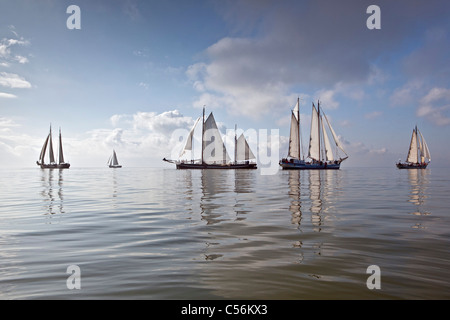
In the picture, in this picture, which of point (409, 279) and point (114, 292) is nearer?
point (114, 292)

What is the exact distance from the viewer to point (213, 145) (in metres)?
104

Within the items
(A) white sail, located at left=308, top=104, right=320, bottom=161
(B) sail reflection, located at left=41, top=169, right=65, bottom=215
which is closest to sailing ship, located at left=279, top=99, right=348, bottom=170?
(A) white sail, located at left=308, top=104, right=320, bottom=161

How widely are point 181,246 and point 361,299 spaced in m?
4.50

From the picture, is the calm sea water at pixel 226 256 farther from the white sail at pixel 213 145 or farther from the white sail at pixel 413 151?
the white sail at pixel 413 151

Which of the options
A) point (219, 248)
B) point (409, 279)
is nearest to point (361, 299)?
point (409, 279)

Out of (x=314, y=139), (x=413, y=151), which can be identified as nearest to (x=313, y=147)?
(x=314, y=139)

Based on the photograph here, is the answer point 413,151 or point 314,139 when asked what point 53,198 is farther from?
point 413,151

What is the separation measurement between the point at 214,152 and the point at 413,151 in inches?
3431

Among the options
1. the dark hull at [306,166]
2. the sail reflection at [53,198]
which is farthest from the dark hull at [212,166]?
the sail reflection at [53,198]

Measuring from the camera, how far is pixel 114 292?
15.7ft

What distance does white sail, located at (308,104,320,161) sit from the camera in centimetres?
9262

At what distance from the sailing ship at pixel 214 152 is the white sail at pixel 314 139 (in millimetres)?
26072

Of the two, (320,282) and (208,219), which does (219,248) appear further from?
(208,219)

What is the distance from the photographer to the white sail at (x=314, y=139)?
92.6 m
